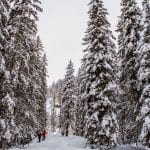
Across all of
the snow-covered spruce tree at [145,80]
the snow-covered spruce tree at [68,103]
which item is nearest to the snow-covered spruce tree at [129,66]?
the snow-covered spruce tree at [145,80]

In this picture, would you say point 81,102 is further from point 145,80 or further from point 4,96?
point 4,96

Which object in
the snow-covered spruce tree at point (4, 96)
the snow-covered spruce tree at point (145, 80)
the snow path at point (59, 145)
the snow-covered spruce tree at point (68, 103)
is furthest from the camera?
the snow-covered spruce tree at point (68, 103)

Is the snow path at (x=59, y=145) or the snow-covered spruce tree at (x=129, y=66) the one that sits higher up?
the snow-covered spruce tree at (x=129, y=66)

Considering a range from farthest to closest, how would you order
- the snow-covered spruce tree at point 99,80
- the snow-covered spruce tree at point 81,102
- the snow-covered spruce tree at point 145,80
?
the snow-covered spruce tree at point 81,102, the snow-covered spruce tree at point 99,80, the snow-covered spruce tree at point 145,80

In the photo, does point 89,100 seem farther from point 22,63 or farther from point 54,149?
point 22,63

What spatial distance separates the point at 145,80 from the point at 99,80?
5768 mm

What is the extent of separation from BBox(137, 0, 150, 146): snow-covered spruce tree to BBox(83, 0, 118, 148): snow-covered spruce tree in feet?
11.6

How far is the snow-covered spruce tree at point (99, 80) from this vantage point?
30152mm

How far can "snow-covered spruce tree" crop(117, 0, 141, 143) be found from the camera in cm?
3222

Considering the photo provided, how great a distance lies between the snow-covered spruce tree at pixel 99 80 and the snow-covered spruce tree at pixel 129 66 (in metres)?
1.65

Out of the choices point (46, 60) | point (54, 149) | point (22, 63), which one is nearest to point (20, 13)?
point (22, 63)

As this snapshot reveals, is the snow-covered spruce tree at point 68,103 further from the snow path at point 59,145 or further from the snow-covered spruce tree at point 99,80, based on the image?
the snow-covered spruce tree at point 99,80

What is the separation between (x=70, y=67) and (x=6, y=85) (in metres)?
43.9

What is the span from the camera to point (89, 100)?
3269 centimetres
